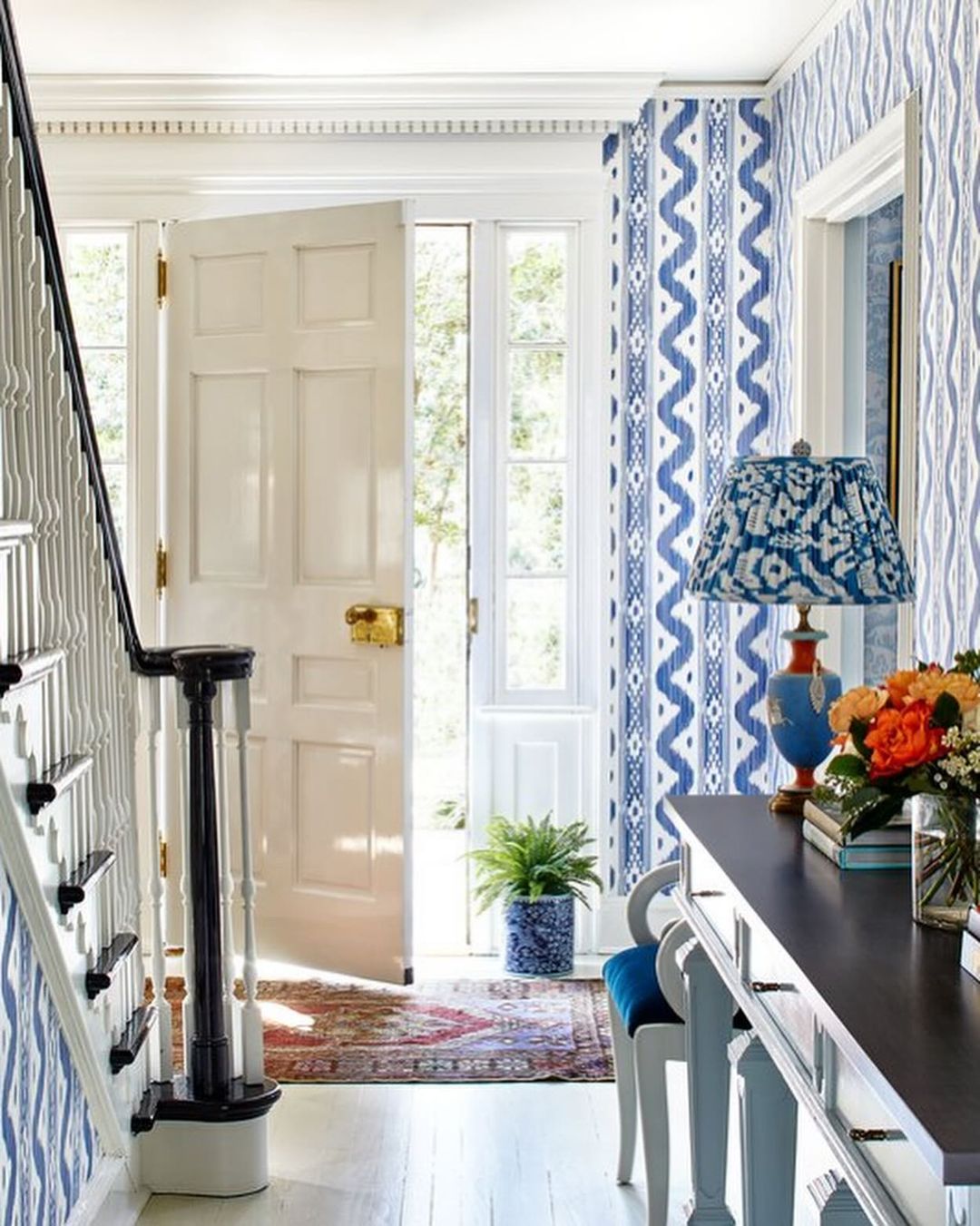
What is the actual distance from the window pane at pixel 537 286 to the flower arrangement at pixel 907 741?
324 cm

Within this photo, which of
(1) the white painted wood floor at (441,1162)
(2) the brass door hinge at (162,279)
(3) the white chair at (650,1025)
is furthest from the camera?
(2) the brass door hinge at (162,279)

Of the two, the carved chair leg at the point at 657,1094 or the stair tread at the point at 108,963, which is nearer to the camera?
the stair tread at the point at 108,963

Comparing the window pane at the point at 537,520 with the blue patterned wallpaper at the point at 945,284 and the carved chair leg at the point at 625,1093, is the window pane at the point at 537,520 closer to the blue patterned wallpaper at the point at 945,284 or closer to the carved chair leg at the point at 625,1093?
the blue patterned wallpaper at the point at 945,284

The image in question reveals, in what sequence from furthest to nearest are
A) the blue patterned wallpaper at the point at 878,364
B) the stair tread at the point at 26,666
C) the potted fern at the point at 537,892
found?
the potted fern at the point at 537,892 → the blue patterned wallpaper at the point at 878,364 → the stair tread at the point at 26,666

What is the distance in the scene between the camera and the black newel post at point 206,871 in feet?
11.5

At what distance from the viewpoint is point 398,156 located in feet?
17.6

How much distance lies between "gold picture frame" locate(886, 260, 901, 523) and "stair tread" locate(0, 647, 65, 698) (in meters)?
2.59

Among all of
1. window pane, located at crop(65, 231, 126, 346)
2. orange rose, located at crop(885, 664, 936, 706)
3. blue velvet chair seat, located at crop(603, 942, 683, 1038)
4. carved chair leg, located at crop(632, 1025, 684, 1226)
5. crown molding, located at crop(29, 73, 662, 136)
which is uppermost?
crown molding, located at crop(29, 73, 662, 136)

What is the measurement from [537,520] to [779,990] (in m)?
3.31

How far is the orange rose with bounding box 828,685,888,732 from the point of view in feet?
7.49

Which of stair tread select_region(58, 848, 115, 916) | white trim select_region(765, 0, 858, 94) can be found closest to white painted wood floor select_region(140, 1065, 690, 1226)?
stair tread select_region(58, 848, 115, 916)

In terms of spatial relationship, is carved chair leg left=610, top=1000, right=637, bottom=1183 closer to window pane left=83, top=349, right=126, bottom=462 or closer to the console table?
the console table

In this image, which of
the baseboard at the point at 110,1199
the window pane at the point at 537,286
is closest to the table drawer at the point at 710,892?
the baseboard at the point at 110,1199

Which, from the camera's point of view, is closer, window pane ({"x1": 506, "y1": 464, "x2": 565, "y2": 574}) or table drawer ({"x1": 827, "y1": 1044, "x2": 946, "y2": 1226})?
table drawer ({"x1": 827, "y1": 1044, "x2": 946, "y2": 1226})
